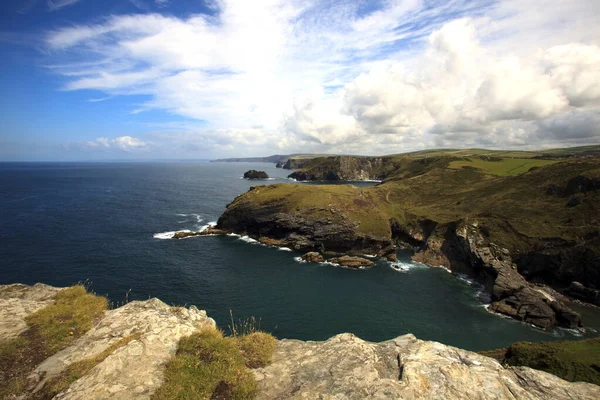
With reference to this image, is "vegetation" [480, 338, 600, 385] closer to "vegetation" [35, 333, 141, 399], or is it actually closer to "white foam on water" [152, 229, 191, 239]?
"vegetation" [35, 333, 141, 399]

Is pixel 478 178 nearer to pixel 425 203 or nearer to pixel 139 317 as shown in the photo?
pixel 425 203

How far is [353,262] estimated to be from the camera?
238 ft

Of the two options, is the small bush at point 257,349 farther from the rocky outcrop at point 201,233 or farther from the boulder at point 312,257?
the rocky outcrop at point 201,233

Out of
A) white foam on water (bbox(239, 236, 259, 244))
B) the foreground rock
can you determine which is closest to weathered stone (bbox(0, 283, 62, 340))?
the foreground rock

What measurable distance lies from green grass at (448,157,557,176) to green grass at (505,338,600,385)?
11983cm

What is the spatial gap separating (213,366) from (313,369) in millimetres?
3847

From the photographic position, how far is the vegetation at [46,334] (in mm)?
10617

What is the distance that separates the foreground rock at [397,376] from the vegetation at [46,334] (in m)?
8.50

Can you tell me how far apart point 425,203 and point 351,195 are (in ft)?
117

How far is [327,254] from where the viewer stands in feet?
265

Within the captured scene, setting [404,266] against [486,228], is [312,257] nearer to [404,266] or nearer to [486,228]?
[404,266]

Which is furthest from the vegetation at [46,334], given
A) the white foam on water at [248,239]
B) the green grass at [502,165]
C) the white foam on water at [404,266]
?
the green grass at [502,165]

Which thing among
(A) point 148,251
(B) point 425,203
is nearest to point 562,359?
(A) point 148,251

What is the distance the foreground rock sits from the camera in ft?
33.4
